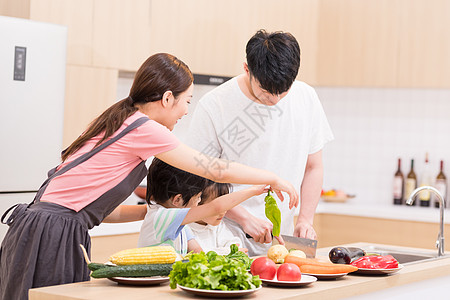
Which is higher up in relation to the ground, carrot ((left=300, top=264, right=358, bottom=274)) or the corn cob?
the corn cob

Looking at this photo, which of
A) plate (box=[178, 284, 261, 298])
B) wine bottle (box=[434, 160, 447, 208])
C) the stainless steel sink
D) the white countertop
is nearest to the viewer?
plate (box=[178, 284, 261, 298])

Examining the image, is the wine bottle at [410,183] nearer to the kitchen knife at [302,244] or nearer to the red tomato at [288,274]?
the kitchen knife at [302,244]

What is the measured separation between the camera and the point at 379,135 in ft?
16.2

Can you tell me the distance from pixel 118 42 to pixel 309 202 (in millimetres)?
1477

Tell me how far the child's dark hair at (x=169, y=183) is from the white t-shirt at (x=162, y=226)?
3.6 inches

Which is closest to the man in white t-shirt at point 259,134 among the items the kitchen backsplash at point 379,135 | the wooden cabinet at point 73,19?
the wooden cabinet at point 73,19

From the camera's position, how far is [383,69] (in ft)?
15.2

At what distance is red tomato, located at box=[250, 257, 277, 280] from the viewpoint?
1924 mm

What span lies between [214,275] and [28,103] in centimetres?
166

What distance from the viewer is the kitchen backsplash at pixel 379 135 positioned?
473 cm

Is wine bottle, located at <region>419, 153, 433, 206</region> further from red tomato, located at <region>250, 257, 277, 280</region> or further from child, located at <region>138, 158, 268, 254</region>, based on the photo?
red tomato, located at <region>250, 257, 277, 280</region>

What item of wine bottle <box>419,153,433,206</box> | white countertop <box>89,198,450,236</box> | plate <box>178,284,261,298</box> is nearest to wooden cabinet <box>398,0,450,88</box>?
wine bottle <box>419,153,433,206</box>

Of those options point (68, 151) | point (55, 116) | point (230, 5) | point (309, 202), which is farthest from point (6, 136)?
point (230, 5)

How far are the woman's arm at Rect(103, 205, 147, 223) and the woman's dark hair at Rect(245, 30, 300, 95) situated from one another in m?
0.62
